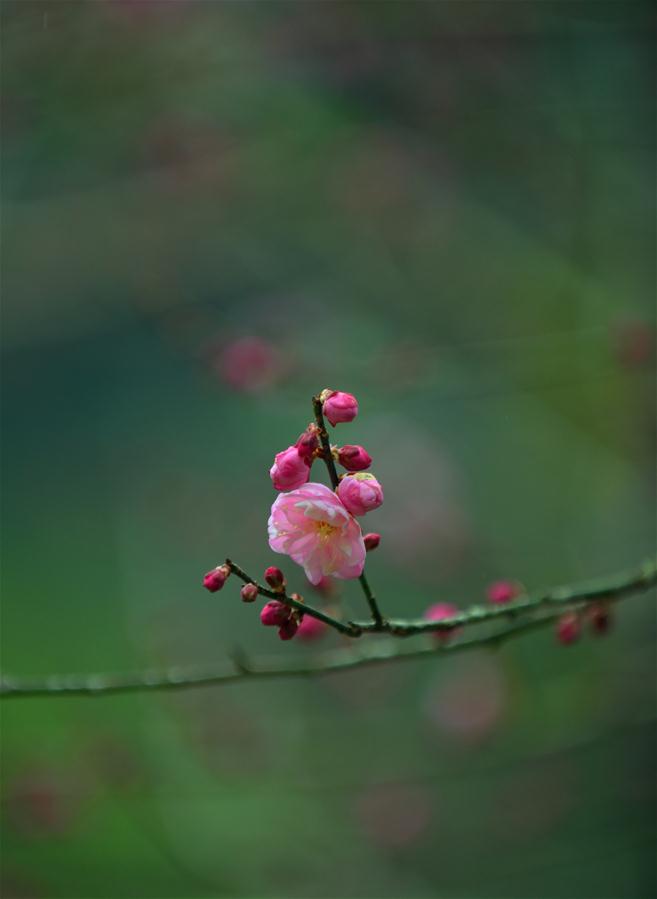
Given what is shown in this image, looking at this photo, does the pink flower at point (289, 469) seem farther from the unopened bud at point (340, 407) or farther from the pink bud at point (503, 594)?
the pink bud at point (503, 594)

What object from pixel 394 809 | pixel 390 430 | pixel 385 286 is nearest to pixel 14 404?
pixel 390 430

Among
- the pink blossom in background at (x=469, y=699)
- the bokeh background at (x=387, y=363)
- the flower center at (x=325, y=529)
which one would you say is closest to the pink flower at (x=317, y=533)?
the flower center at (x=325, y=529)

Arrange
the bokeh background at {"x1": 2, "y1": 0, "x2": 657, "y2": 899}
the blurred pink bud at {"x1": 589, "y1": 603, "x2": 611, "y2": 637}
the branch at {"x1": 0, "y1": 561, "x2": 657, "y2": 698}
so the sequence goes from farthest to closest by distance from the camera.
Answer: the bokeh background at {"x1": 2, "y1": 0, "x2": 657, "y2": 899}, the blurred pink bud at {"x1": 589, "y1": 603, "x2": 611, "y2": 637}, the branch at {"x1": 0, "y1": 561, "x2": 657, "y2": 698}

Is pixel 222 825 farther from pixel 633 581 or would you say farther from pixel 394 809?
pixel 633 581

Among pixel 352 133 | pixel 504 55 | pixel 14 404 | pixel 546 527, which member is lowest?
pixel 546 527

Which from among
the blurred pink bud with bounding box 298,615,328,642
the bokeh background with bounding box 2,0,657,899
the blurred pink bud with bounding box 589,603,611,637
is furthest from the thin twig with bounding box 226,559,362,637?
the bokeh background with bounding box 2,0,657,899

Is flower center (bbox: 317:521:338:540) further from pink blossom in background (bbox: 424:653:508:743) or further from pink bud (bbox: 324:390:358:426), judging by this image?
pink blossom in background (bbox: 424:653:508:743)

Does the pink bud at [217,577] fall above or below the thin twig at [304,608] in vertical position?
above
